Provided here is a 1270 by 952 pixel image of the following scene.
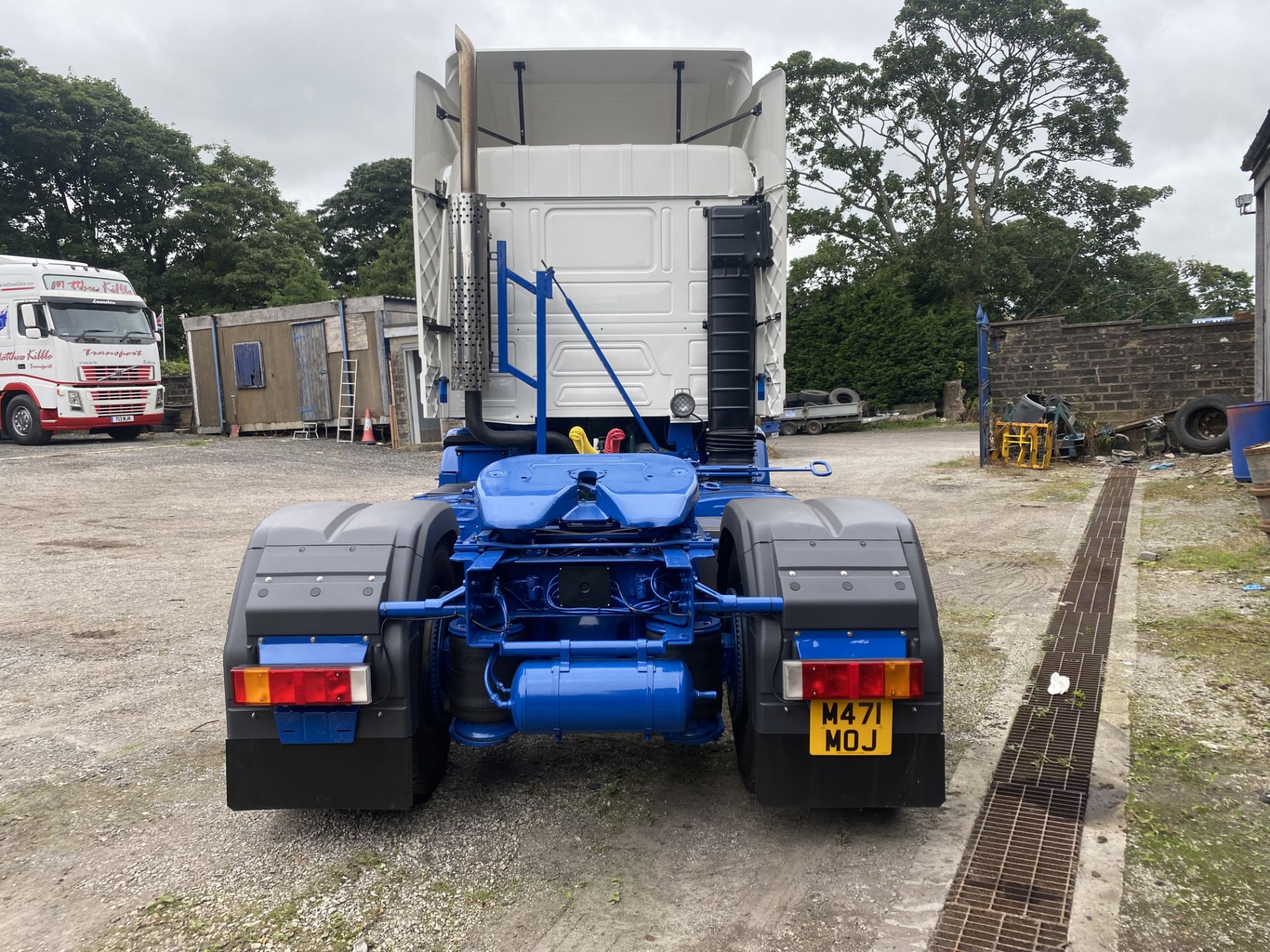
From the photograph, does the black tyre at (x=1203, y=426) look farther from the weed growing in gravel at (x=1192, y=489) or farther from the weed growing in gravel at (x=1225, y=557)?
the weed growing in gravel at (x=1225, y=557)

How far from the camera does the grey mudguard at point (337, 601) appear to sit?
2867 millimetres

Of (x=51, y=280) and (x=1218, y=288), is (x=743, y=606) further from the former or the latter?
(x=1218, y=288)

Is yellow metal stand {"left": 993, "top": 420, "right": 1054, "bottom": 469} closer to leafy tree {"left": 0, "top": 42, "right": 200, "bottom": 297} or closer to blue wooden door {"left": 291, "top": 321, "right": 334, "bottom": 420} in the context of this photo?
blue wooden door {"left": 291, "top": 321, "right": 334, "bottom": 420}

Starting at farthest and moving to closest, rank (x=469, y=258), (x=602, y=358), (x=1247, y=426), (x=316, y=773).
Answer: (x=1247, y=426) → (x=602, y=358) → (x=469, y=258) → (x=316, y=773)

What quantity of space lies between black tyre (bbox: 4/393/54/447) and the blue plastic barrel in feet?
63.9

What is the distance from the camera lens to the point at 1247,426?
1006cm

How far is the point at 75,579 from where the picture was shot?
7.55m

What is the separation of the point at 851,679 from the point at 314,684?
1.62m

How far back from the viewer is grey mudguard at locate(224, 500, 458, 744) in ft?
9.41

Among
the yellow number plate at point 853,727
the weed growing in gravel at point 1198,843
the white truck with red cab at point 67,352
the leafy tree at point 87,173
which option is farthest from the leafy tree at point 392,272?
the yellow number plate at point 853,727

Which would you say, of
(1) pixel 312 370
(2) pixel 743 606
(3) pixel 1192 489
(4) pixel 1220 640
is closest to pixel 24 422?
(1) pixel 312 370

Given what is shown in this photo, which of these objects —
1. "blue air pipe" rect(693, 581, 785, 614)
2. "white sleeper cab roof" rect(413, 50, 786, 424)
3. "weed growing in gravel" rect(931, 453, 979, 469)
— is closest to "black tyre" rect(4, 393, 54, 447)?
"white sleeper cab roof" rect(413, 50, 786, 424)

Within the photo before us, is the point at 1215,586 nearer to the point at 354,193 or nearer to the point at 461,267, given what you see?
the point at 461,267

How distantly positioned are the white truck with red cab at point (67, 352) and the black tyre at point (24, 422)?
0.06 feet
